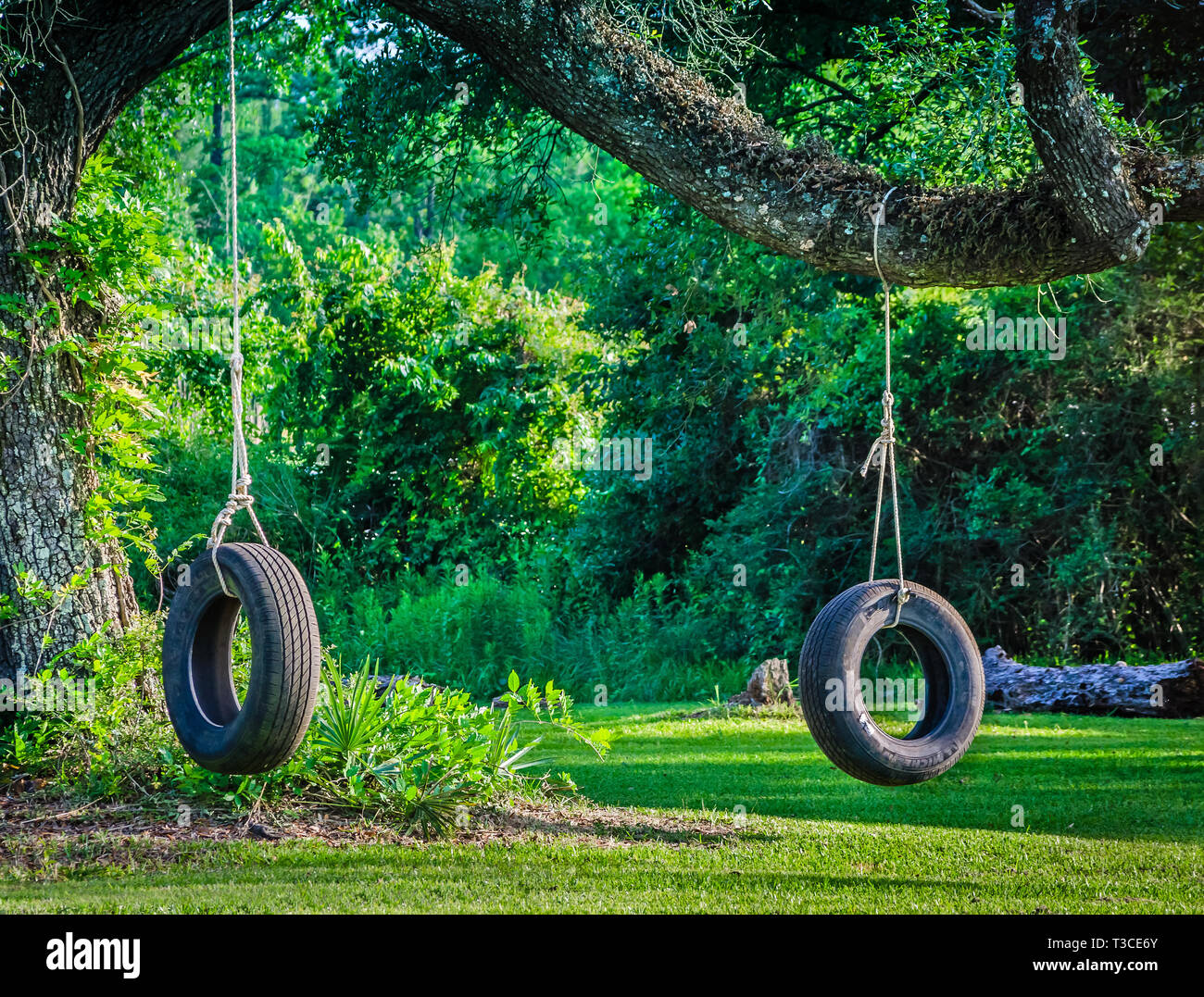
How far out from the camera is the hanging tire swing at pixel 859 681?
476 centimetres

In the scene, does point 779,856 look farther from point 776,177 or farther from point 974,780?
point 776,177

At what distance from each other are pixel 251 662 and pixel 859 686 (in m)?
2.26

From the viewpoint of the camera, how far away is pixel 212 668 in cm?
504

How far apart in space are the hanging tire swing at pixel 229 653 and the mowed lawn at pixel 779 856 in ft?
2.56

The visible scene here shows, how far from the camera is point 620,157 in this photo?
5969 mm

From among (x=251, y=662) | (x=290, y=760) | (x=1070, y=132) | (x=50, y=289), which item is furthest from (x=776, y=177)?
(x=50, y=289)

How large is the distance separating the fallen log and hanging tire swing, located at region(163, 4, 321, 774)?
26.7ft

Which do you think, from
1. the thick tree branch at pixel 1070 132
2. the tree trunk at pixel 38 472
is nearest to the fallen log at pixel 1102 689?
the thick tree branch at pixel 1070 132

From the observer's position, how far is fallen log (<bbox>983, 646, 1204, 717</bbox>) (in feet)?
35.5

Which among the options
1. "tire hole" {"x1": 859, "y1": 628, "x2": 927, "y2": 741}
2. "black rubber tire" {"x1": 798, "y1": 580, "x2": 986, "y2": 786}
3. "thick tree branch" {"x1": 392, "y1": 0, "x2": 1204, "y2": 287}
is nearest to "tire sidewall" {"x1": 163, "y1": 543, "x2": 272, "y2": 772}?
"black rubber tire" {"x1": 798, "y1": 580, "x2": 986, "y2": 786}

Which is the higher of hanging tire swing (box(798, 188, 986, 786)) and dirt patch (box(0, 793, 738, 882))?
hanging tire swing (box(798, 188, 986, 786))

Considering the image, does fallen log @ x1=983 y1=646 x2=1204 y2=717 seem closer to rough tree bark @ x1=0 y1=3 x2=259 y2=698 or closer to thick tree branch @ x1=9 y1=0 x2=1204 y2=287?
thick tree branch @ x1=9 y1=0 x2=1204 y2=287

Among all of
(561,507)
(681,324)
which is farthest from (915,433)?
(561,507)
